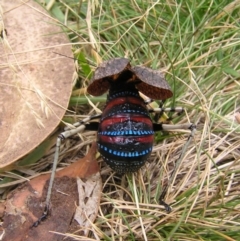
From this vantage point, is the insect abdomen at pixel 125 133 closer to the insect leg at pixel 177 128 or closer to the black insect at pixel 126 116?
the black insect at pixel 126 116

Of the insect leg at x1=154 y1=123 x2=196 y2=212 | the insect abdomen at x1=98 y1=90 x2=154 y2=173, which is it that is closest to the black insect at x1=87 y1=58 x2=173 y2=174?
the insect abdomen at x1=98 y1=90 x2=154 y2=173

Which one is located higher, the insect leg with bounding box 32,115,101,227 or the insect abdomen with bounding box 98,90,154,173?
the insect abdomen with bounding box 98,90,154,173

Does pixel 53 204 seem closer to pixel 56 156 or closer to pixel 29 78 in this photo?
pixel 56 156

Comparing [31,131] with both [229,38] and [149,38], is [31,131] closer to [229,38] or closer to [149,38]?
[149,38]

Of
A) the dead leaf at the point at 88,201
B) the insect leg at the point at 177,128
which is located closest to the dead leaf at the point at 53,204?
the dead leaf at the point at 88,201

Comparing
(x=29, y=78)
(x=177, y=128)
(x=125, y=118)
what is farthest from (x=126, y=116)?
(x=29, y=78)

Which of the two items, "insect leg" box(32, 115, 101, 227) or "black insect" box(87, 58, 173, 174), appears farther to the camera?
"insect leg" box(32, 115, 101, 227)

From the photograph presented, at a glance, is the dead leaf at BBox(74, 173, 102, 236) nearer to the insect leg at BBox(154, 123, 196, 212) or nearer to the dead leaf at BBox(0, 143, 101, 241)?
the dead leaf at BBox(0, 143, 101, 241)

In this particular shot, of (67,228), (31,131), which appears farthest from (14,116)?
(67,228)
